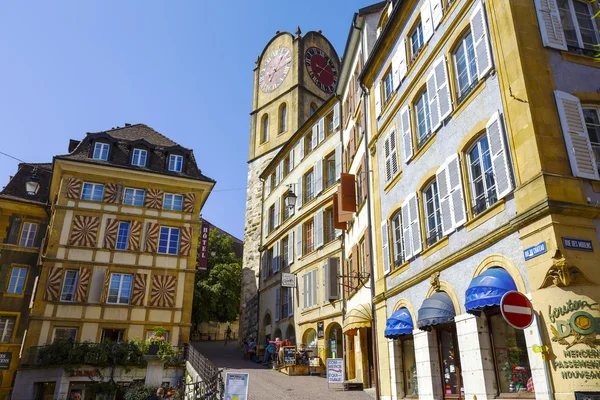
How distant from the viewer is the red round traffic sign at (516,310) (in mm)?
6798

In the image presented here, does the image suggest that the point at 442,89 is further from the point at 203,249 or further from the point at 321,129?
the point at 203,249

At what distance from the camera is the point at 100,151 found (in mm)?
26875

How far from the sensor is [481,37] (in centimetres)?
1035

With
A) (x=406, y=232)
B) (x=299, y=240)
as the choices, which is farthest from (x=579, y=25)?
(x=299, y=240)

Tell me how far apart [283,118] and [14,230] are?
19195mm

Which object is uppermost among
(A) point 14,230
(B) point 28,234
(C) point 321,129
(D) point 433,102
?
(C) point 321,129

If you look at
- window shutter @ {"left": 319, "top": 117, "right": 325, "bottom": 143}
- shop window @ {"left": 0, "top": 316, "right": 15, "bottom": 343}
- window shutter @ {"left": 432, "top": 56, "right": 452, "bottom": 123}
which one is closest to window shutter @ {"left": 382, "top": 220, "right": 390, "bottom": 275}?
window shutter @ {"left": 432, "top": 56, "right": 452, "bottom": 123}

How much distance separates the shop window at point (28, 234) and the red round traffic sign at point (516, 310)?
27209mm

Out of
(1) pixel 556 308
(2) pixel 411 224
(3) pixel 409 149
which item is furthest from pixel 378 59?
(1) pixel 556 308

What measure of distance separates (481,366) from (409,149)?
6.14m

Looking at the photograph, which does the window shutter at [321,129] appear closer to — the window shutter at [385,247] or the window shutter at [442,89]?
the window shutter at [385,247]

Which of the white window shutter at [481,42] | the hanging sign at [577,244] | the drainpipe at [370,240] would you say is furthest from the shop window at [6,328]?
the hanging sign at [577,244]

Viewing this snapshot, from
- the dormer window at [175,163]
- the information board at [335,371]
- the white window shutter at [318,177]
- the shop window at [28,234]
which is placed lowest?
the information board at [335,371]

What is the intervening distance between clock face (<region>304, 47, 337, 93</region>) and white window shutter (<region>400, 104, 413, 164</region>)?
25.7 metres
